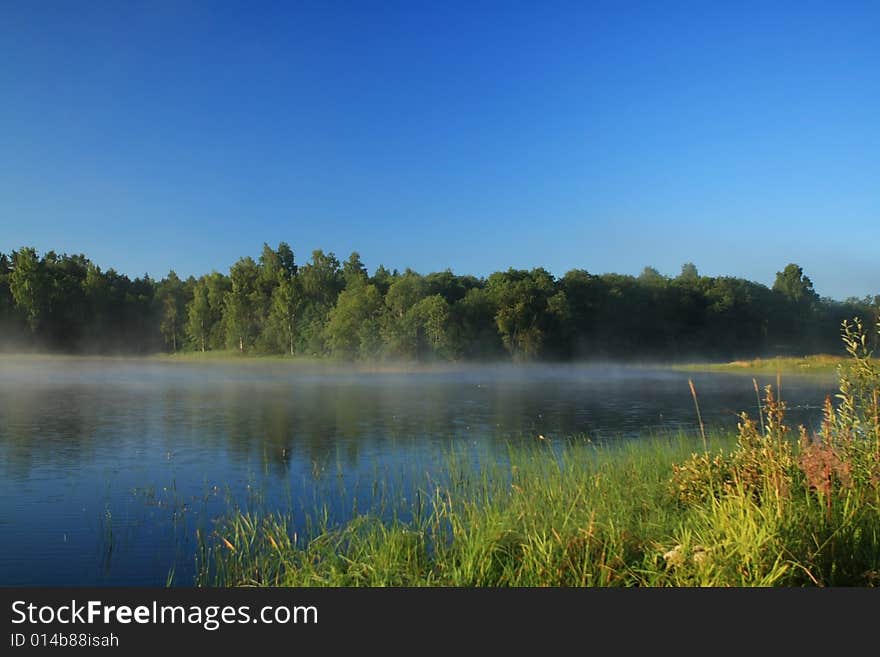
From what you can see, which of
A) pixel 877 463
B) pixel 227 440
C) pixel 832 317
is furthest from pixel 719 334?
pixel 877 463

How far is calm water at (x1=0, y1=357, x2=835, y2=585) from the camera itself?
34.0ft

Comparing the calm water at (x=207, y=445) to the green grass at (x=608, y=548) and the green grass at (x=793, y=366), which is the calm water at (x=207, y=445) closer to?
the green grass at (x=608, y=548)

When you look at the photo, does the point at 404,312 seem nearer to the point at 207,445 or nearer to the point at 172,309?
the point at 172,309

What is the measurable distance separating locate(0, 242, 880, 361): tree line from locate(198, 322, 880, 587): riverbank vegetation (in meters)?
68.6

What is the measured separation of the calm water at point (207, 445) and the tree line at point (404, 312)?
1499 inches

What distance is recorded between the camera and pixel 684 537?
22.0 ft

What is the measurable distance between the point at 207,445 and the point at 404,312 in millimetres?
60283

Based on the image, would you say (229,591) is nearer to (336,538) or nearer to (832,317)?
(336,538)

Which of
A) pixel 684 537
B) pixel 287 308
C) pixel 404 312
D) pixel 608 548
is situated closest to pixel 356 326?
pixel 404 312

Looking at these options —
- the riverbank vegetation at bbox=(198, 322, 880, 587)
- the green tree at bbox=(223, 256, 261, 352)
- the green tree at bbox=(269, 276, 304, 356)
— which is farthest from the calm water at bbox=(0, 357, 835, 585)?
the green tree at bbox=(223, 256, 261, 352)

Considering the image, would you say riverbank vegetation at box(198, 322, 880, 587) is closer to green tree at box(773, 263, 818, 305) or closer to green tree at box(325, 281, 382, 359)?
green tree at box(325, 281, 382, 359)

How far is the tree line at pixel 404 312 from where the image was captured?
80938 millimetres

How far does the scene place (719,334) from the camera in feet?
352

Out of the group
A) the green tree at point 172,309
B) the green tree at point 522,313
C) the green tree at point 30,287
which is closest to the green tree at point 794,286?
the green tree at point 522,313
